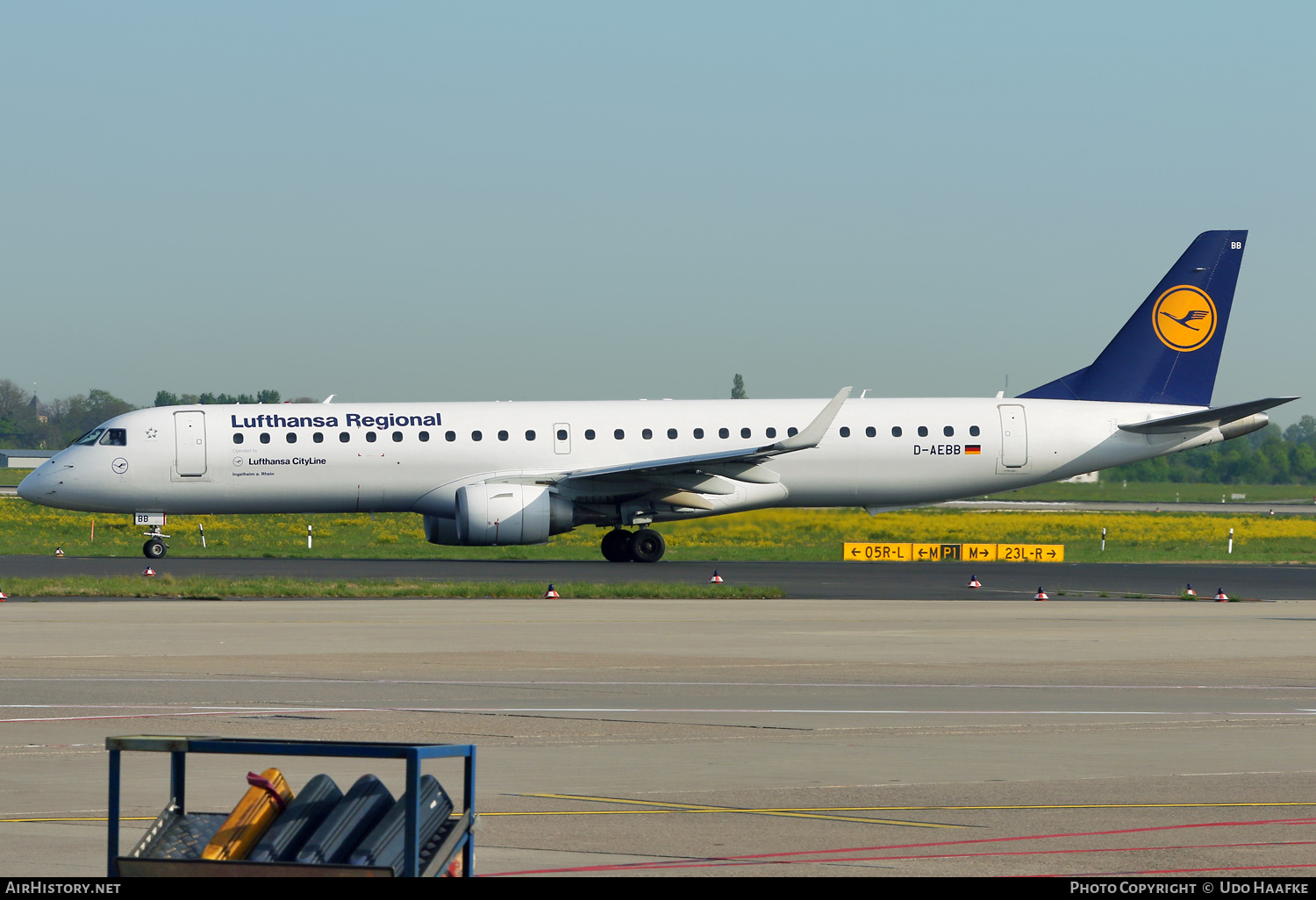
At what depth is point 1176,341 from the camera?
127 ft

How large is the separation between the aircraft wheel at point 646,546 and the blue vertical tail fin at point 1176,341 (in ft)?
34.8

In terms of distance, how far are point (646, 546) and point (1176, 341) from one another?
14.6 metres

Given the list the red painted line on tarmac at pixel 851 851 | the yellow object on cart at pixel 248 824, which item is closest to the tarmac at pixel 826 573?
the red painted line on tarmac at pixel 851 851

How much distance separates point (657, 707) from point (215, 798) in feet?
16.9

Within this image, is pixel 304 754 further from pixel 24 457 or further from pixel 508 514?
pixel 24 457

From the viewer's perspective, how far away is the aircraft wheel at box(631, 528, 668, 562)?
3588 cm

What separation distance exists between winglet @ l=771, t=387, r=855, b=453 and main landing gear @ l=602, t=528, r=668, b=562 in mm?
3882

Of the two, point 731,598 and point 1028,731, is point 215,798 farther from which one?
point 731,598

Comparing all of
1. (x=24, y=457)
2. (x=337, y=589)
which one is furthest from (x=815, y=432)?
(x=24, y=457)

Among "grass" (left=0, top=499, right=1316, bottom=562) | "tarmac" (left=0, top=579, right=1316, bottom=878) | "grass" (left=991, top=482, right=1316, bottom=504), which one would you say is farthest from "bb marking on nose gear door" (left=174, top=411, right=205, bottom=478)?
"grass" (left=991, top=482, right=1316, bottom=504)

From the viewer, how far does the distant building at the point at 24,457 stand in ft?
397

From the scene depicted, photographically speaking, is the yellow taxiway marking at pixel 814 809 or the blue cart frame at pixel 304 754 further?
the yellow taxiway marking at pixel 814 809

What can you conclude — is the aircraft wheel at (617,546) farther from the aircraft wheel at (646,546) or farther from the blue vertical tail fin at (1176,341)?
the blue vertical tail fin at (1176,341)

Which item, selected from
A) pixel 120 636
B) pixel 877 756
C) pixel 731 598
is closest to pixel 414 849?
pixel 877 756
